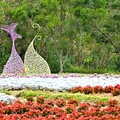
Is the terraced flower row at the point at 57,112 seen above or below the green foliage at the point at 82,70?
above

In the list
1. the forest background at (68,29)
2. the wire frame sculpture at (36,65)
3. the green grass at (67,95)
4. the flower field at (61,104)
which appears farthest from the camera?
the forest background at (68,29)

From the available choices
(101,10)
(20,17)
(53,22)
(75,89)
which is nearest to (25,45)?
(20,17)

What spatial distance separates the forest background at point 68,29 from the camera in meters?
23.3

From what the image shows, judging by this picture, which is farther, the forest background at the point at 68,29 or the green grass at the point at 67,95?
the forest background at the point at 68,29

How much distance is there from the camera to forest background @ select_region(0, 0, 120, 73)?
2327 centimetres

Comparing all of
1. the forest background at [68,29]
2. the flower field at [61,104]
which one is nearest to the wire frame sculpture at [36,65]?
the flower field at [61,104]

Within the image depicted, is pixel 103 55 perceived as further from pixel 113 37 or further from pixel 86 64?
pixel 113 37

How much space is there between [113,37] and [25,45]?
19.5 ft

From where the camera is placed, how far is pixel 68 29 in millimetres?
25422

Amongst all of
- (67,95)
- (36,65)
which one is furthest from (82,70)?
(67,95)

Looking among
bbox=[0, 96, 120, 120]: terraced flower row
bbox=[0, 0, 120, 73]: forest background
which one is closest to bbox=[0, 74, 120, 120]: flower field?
bbox=[0, 96, 120, 120]: terraced flower row

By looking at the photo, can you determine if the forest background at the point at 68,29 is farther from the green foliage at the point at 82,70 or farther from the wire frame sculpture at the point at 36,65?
the wire frame sculpture at the point at 36,65

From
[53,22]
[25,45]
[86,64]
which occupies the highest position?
[53,22]

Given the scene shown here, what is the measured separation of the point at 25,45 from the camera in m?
27.3
